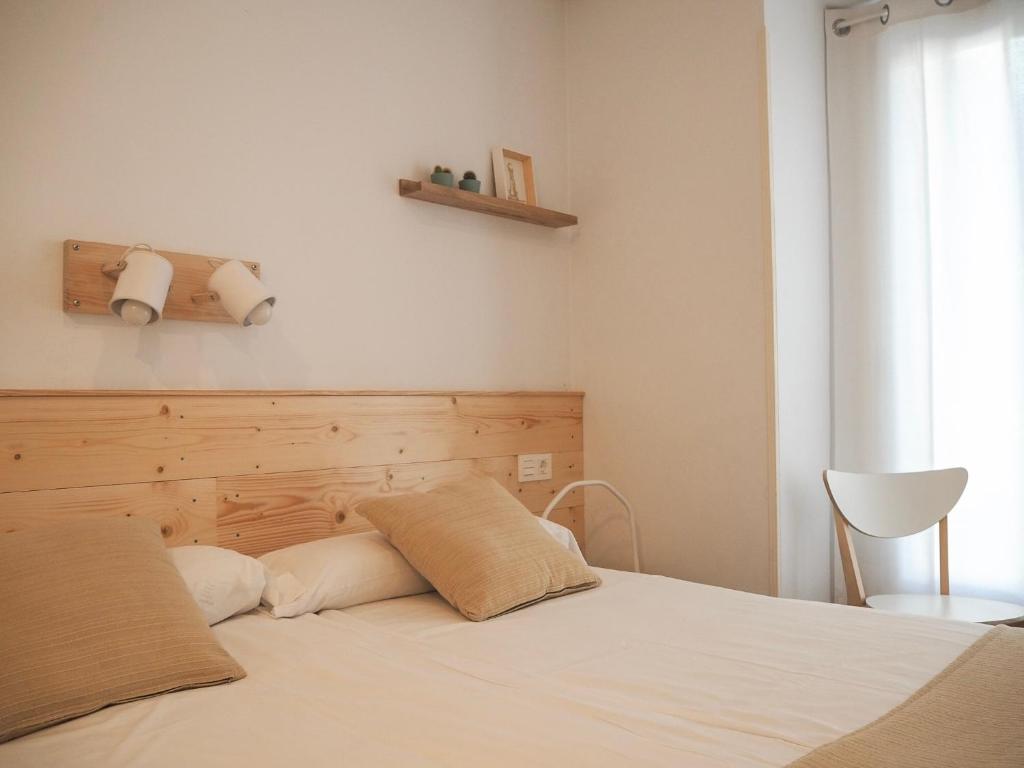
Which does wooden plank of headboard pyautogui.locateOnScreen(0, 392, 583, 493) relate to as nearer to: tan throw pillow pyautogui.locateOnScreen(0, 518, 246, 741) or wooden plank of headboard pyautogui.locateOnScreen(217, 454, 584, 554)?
wooden plank of headboard pyautogui.locateOnScreen(217, 454, 584, 554)

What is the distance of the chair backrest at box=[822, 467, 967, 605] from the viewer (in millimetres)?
2504

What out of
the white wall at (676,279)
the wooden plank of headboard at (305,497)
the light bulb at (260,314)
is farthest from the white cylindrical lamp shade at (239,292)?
the white wall at (676,279)

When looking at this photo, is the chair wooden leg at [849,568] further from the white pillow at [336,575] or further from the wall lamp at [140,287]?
the wall lamp at [140,287]

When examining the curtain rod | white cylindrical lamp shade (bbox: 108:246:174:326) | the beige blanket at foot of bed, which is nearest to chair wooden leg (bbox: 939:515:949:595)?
the beige blanket at foot of bed

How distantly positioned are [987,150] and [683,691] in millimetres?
2139

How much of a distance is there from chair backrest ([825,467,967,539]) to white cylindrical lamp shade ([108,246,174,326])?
1940 mm

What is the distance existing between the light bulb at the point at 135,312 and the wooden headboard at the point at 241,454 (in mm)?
187

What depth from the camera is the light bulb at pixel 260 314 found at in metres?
2.05

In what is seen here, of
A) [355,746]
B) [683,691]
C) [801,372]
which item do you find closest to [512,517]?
[683,691]

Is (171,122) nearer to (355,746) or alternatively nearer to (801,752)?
(355,746)

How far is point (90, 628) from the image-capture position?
→ 1330mm

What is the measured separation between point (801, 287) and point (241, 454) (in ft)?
6.08

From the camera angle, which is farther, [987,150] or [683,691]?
[987,150]

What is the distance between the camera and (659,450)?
288 cm
